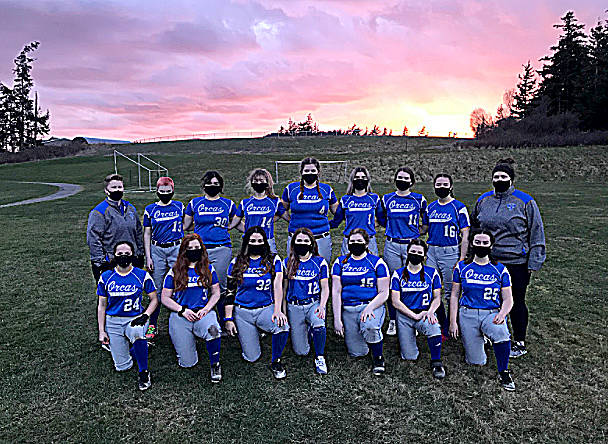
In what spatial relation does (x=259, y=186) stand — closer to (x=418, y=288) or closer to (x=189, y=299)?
(x=189, y=299)

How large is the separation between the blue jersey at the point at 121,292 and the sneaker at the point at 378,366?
2.53 m

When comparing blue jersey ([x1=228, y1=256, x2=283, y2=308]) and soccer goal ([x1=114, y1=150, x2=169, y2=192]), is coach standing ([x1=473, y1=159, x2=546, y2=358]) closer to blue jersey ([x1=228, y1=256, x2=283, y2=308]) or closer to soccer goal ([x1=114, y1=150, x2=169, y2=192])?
blue jersey ([x1=228, y1=256, x2=283, y2=308])

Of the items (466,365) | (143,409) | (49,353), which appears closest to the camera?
(143,409)

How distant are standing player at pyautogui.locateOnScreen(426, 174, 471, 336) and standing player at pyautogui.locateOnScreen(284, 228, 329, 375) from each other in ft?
4.40

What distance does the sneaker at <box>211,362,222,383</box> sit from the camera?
4621 millimetres

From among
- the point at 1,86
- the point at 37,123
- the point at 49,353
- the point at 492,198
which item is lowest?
the point at 49,353

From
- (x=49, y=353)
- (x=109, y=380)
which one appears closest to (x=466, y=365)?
(x=109, y=380)

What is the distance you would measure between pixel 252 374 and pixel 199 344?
3.56ft

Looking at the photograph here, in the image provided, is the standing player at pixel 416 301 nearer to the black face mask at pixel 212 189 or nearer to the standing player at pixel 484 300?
the standing player at pixel 484 300

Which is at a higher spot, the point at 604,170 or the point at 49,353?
the point at 604,170

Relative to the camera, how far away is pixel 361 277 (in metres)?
4.99

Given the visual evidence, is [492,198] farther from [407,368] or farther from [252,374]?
[252,374]

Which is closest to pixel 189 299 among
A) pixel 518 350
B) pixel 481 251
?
pixel 481 251

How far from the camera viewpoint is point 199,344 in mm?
5586
